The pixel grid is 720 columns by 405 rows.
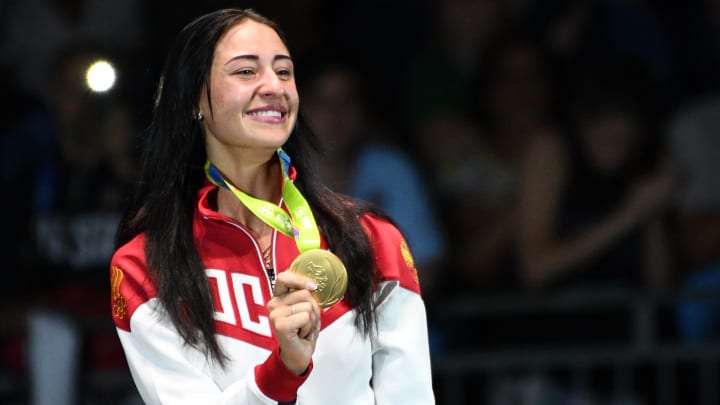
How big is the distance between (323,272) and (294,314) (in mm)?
99

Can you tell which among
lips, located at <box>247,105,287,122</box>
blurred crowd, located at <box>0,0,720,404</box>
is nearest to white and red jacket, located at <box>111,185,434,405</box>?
lips, located at <box>247,105,287,122</box>

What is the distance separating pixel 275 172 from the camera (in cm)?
336

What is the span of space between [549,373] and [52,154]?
2288 mm

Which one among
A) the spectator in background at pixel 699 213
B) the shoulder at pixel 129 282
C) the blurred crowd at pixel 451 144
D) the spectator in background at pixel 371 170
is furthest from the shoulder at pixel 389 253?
the spectator in background at pixel 699 213

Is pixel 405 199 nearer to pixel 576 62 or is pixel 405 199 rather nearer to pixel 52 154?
pixel 576 62

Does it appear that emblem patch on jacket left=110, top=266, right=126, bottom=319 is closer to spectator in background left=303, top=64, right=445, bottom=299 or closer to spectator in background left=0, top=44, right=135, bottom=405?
spectator in background left=0, top=44, right=135, bottom=405

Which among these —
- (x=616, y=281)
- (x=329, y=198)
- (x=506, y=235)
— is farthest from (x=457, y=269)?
(x=329, y=198)

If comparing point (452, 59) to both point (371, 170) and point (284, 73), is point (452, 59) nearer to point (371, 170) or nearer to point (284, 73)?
point (371, 170)

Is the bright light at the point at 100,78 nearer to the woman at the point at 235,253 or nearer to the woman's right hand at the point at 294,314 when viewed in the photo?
the woman at the point at 235,253

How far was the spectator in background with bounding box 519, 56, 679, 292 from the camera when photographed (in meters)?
6.15

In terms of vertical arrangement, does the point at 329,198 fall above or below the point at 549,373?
above

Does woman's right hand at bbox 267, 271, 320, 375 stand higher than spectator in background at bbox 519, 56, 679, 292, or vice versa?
woman's right hand at bbox 267, 271, 320, 375

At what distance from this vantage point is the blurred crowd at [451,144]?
20.2 ft

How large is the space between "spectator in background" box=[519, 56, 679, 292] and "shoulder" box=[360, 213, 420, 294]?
283 centimetres
